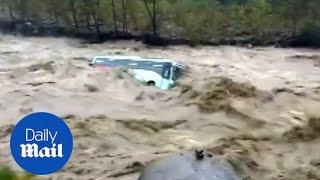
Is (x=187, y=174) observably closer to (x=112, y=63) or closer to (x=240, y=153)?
(x=240, y=153)

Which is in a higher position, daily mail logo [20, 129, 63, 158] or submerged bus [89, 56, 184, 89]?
daily mail logo [20, 129, 63, 158]

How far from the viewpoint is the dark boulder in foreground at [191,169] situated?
5391 mm

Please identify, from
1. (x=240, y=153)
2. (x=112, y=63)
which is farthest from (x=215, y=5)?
(x=240, y=153)

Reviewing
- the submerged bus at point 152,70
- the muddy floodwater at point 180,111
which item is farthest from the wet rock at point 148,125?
the submerged bus at point 152,70

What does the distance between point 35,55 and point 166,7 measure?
5.72m

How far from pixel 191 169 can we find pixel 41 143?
227 cm

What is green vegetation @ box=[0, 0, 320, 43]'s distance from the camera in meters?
21.1

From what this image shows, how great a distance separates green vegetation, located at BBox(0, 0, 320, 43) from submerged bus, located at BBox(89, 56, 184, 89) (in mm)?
6710

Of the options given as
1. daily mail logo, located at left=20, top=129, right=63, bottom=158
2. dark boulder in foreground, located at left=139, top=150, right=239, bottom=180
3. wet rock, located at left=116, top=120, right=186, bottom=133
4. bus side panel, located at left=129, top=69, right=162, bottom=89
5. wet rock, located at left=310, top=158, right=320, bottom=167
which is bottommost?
wet rock, located at left=116, top=120, right=186, bottom=133

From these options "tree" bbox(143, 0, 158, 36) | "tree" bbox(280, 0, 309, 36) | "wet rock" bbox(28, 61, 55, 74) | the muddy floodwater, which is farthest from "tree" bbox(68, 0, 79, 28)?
"tree" bbox(280, 0, 309, 36)

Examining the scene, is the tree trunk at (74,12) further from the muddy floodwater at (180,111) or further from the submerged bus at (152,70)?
the submerged bus at (152,70)

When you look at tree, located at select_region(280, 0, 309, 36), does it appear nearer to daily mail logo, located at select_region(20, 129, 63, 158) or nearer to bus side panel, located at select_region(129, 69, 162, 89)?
bus side panel, located at select_region(129, 69, 162, 89)

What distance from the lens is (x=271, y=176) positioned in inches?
343

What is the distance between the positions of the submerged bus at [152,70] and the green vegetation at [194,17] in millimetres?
6710
